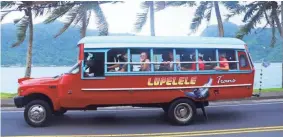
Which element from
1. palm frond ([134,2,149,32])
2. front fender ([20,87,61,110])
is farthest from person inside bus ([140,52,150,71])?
palm frond ([134,2,149,32])

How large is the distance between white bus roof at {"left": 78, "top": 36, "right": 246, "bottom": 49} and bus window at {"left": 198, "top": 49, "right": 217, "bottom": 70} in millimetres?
150

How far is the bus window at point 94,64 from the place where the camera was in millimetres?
8750

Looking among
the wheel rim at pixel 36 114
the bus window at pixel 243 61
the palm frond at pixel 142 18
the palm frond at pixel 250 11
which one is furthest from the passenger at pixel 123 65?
the palm frond at pixel 250 11

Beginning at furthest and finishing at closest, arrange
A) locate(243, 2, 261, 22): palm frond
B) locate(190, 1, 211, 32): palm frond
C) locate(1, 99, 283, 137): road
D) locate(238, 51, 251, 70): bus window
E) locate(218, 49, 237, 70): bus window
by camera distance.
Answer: locate(243, 2, 261, 22): palm frond < locate(190, 1, 211, 32): palm frond < locate(238, 51, 251, 70): bus window < locate(218, 49, 237, 70): bus window < locate(1, 99, 283, 137): road

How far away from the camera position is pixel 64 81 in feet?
28.7

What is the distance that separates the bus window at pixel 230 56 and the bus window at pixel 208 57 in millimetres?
202

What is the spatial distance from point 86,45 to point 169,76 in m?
2.24

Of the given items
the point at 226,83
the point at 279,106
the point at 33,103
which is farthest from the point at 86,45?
the point at 279,106

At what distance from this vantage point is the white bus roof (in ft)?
29.0

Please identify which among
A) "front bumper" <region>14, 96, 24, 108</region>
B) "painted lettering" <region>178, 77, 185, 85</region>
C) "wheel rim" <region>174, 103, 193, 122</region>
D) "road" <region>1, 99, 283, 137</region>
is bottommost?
"road" <region>1, 99, 283, 137</region>

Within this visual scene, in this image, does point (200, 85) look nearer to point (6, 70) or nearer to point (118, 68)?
point (118, 68)

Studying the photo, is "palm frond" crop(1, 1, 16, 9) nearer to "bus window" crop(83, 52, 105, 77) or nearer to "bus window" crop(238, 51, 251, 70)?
"bus window" crop(83, 52, 105, 77)

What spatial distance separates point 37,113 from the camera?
871cm

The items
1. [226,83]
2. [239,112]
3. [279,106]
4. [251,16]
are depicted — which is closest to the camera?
[226,83]
